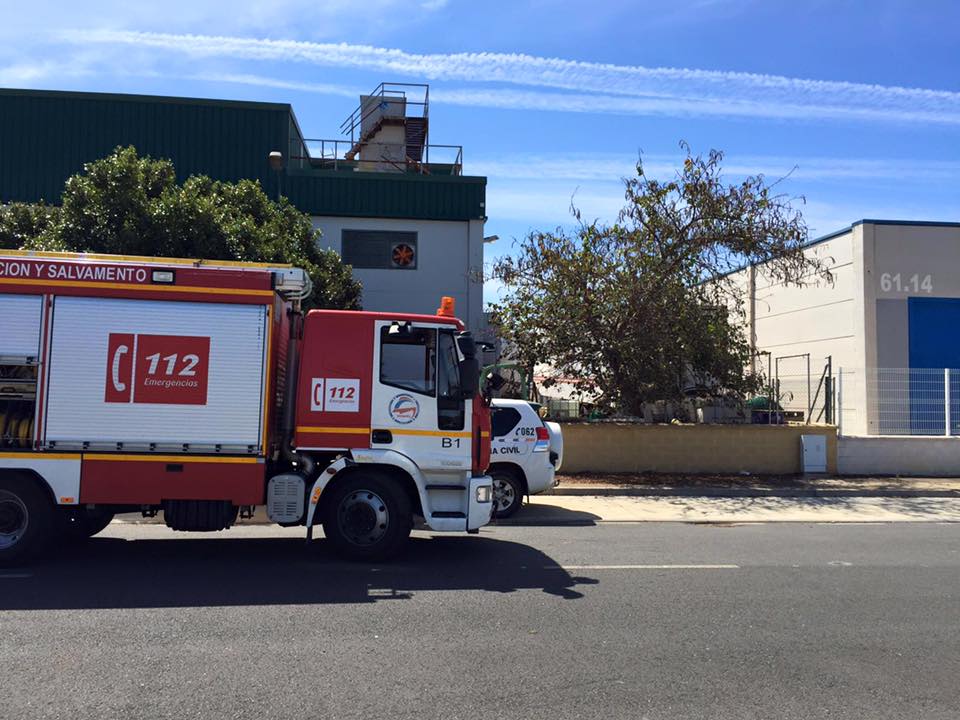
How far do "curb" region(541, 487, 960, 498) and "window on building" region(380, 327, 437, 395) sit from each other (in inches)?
284

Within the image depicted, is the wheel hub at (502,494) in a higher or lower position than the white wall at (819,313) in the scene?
lower

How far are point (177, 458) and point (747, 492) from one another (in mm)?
11118

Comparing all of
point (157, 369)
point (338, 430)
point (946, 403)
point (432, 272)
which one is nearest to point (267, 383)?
point (338, 430)

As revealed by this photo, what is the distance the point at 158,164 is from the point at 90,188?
158 centimetres

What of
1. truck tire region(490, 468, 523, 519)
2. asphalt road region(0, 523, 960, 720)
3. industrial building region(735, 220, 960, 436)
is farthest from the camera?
industrial building region(735, 220, 960, 436)

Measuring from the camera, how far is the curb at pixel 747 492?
1523 cm

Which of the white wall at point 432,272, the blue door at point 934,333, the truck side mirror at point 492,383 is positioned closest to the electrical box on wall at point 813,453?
the blue door at point 934,333

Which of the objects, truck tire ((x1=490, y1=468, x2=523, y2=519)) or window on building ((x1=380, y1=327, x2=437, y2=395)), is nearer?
window on building ((x1=380, y1=327, x2=437, y2=395))

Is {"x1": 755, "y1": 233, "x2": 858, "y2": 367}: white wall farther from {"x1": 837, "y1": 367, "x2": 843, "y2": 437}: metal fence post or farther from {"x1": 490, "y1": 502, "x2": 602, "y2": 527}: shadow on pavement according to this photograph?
{"x1": 490, "y1": 502, "x2": 602, "y2": 527}: shadow on pavement

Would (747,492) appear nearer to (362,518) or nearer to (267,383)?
(362,518)

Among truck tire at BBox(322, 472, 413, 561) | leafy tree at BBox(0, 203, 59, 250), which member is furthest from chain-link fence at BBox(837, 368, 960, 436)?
leafy tree at BBox(0, 203, 59, 250)

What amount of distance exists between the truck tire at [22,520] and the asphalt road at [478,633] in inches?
9.2

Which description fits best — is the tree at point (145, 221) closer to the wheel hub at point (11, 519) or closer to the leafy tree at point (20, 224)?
the leafy tree at point (20, 224)

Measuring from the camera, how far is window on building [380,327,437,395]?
8.45 m
